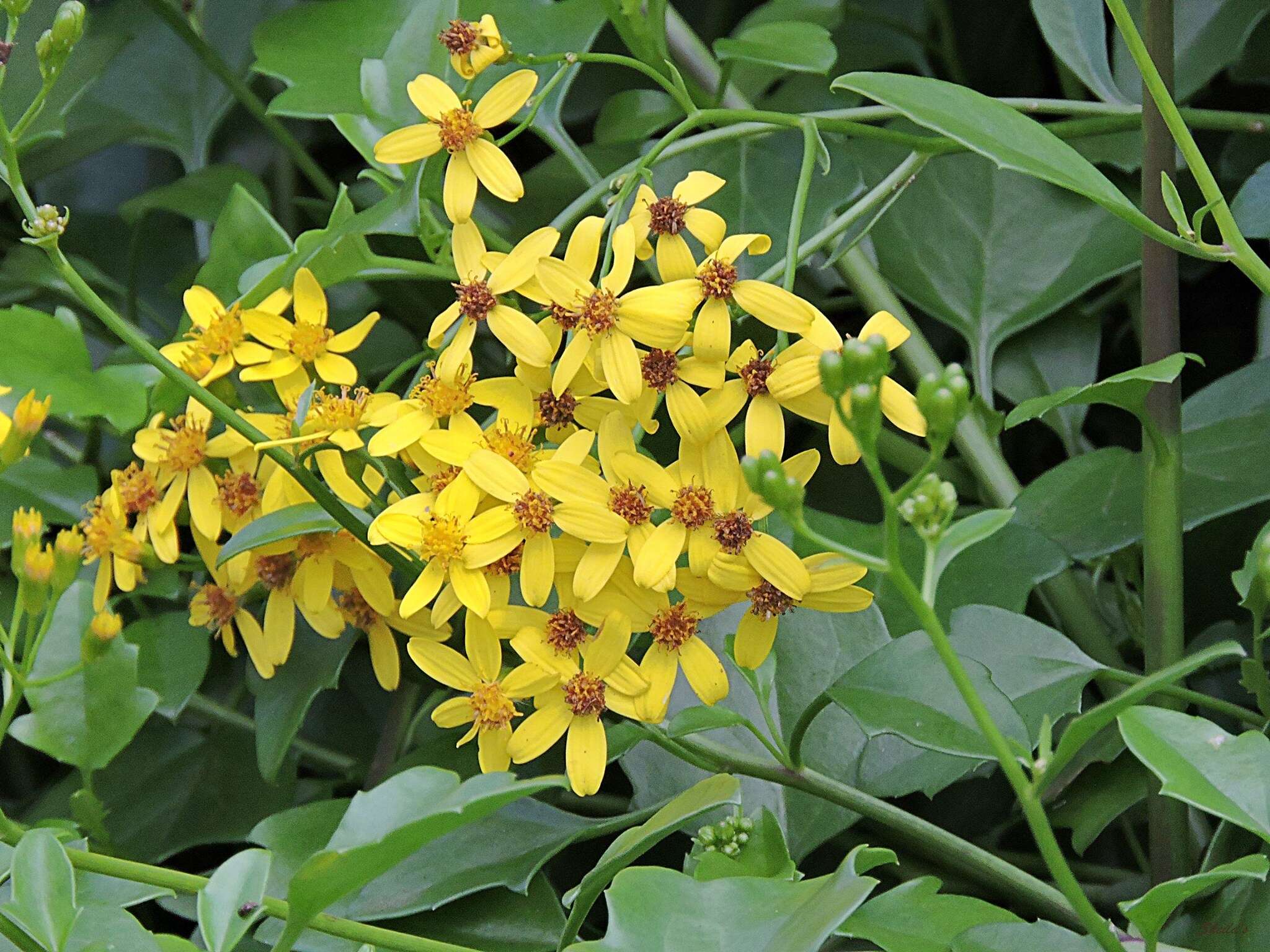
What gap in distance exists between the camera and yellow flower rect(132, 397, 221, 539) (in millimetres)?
461

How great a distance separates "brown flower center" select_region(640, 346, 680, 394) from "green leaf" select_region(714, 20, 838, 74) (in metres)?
0.18

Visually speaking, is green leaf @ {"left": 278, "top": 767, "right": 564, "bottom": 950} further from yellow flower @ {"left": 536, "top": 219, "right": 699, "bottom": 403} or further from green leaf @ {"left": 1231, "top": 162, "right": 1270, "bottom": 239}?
green leaf @ {"left": 1231, "top": 162, "right": 1270, "bottom": 239}

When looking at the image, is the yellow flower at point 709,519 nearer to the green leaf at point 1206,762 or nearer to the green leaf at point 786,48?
the green leaf at point 1206,762

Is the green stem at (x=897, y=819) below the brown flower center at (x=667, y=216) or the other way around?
below

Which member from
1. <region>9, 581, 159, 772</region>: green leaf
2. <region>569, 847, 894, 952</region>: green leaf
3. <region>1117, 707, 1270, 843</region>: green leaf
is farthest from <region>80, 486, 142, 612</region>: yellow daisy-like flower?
<region>1117, 707, 1270, 843</region>: green leaf

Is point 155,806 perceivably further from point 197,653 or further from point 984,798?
point 984,798

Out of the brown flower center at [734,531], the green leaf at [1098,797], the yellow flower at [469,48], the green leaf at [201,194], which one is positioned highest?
the yellow flower at [469,48]

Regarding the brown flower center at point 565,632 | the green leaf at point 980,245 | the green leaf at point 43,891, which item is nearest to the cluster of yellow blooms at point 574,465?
the brown flower center at point 565,632

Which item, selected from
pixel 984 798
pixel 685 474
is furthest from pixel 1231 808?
pixel 984 798

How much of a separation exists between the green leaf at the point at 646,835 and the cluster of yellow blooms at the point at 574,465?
0.03 m

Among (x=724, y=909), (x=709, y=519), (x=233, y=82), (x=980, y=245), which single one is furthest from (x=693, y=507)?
(x=233, y=82)

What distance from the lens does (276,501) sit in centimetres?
44

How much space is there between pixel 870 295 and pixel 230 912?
1.31 feet

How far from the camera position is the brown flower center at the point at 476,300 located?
0.41m
